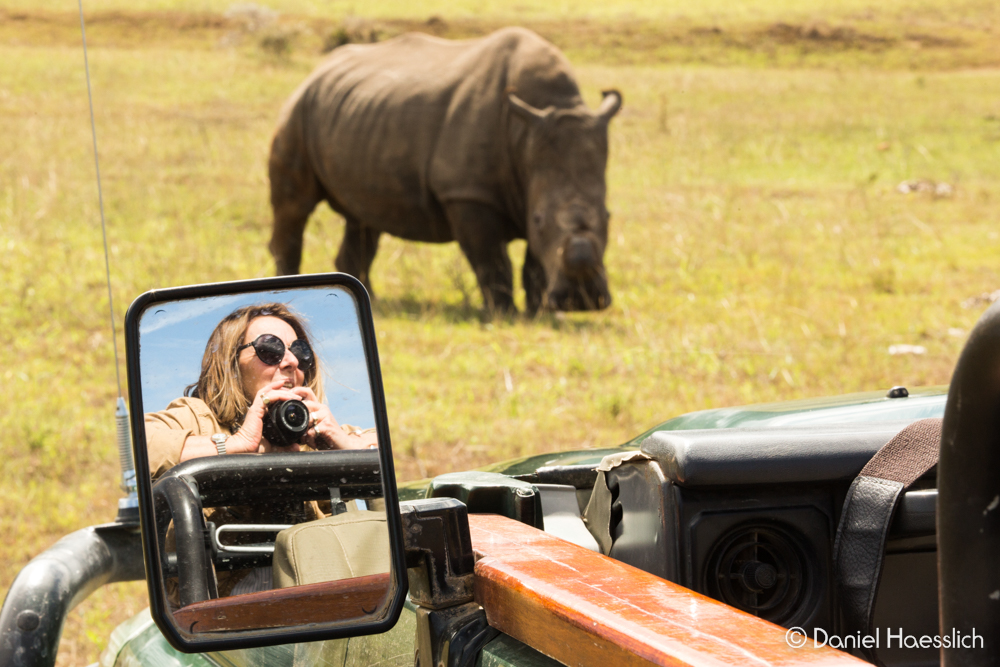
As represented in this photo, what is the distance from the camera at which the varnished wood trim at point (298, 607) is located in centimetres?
100

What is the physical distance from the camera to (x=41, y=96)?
13.3 meters

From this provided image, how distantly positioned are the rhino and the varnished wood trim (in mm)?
6000

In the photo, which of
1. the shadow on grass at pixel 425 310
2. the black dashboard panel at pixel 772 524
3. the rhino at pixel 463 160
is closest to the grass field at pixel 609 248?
the shadow on grass at pixel 425 310

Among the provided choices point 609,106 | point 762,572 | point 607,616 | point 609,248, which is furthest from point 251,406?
point 609,248

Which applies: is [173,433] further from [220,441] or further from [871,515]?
[871,515]

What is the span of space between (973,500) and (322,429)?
1.98 feet

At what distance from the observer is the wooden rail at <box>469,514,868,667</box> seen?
756 millimetres

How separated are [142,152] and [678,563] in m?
11.7

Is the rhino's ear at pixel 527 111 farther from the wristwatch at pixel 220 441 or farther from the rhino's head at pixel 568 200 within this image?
the wristwatch at pixel 220 441

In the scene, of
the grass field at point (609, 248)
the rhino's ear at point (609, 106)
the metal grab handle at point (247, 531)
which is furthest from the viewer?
the rhino's ear at point (609, 106)

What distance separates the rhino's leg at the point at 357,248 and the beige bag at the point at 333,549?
25.7 ft

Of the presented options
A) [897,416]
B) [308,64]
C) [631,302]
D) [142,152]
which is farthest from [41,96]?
[897,416]

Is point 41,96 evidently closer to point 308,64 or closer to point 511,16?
point 308,64

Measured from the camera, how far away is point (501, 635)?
99cm
